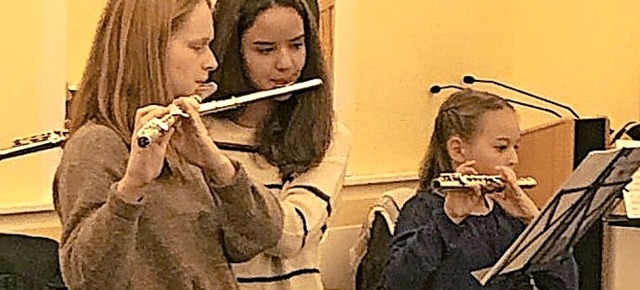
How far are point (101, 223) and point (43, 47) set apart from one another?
1.35 m

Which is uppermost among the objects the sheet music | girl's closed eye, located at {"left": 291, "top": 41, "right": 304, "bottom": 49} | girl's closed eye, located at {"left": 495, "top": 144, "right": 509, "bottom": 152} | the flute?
girl's closed eye, located at {"left": 291, "top": 41, "right": 304, "bottom": 49}

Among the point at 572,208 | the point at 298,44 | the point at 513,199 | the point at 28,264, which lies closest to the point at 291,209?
the point at 298,44

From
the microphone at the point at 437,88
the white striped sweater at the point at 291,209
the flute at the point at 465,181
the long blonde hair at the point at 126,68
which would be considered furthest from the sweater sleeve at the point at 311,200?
the microphone at the point at 437,88

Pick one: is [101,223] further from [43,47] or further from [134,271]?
[43,47]

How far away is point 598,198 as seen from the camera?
2014mm

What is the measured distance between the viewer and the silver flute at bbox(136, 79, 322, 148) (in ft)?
4.52

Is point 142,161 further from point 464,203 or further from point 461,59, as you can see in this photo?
point 461,59

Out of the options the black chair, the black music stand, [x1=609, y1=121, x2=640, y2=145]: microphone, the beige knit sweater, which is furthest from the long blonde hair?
[x1=609, y1=121, x2=640, y2=145]: microphone

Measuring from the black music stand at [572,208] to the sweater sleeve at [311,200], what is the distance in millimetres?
323

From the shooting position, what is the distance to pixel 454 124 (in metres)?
2.48

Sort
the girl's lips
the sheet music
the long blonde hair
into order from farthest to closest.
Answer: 1. the sheet music
2. the girl's lips
3. the long blonde hair

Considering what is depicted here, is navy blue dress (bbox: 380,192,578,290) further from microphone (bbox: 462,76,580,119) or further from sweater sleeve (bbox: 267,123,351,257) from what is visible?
microphone (bbox: 462,76,580,119)

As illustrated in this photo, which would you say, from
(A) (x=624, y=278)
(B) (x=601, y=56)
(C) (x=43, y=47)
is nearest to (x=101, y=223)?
(C) (x=43, y=47)

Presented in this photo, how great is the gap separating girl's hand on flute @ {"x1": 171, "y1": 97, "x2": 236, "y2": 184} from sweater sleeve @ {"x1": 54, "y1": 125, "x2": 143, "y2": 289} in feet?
0.29
